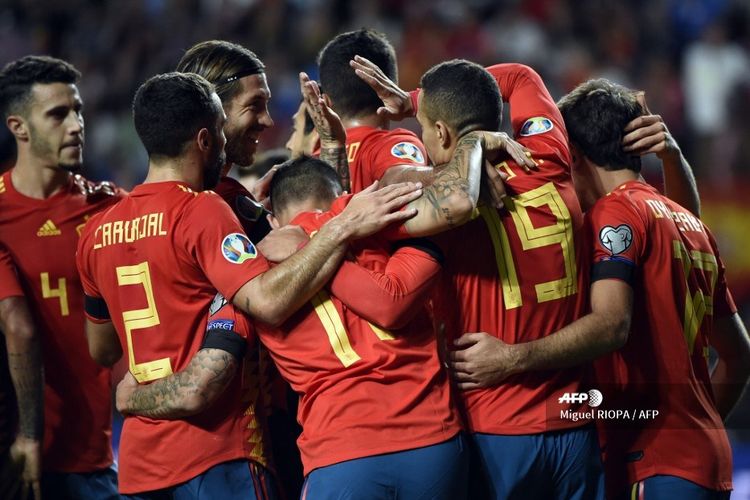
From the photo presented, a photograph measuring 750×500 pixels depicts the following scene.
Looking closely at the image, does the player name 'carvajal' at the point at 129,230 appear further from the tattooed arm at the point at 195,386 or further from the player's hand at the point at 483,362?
the player's hand at the point at 483,362

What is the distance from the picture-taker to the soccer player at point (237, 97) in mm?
4676

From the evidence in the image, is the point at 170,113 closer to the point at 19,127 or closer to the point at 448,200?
the point at 448,200

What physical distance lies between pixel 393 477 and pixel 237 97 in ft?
6.64

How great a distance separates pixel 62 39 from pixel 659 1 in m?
7.71

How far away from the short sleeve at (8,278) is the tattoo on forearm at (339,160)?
1698 millimetres

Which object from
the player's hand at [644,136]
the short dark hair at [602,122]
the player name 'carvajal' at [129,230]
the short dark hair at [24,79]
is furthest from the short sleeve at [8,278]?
the player's hand at [644,136]

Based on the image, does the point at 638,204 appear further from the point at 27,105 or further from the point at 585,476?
the point at 27,105

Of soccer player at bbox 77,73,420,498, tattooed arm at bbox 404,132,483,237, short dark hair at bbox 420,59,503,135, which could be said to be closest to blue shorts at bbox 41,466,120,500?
soccer player at bbox 77,73,420,498

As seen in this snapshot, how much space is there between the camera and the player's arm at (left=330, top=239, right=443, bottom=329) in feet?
11.6

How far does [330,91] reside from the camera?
16.9ft

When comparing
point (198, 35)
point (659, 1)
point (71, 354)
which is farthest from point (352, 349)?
point (198, 35)

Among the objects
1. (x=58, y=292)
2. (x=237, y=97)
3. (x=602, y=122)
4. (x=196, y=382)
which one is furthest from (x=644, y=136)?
(x=58, y=292)

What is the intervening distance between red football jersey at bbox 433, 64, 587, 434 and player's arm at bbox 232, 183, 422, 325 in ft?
1.31

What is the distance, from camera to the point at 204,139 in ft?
13.5
